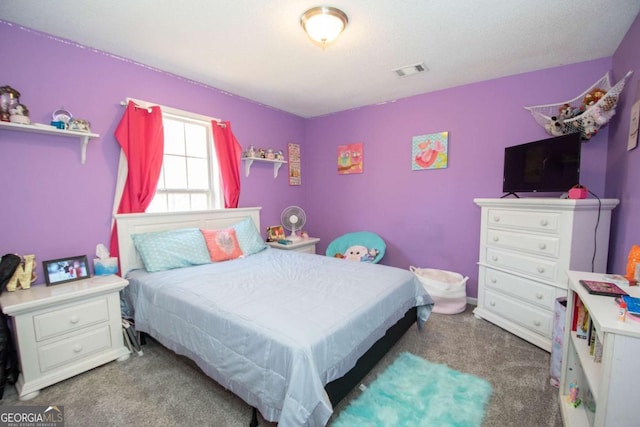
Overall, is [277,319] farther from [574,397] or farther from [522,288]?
[522,288]

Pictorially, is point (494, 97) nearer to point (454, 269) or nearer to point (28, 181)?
point (454, 269)

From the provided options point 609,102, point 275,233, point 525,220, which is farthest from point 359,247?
point 609,102

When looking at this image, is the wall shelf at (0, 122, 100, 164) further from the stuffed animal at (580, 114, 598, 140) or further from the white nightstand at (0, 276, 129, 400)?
the stuffed animal at (580, 114, 598, 140)

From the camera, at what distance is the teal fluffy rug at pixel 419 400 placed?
1.56 m

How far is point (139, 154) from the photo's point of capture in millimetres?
2555

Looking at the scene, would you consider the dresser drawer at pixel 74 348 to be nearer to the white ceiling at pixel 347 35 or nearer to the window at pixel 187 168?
the window at pixel 187 168

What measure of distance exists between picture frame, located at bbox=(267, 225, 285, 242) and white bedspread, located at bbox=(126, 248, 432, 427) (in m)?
1.28

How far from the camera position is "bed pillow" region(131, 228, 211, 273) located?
2.43m

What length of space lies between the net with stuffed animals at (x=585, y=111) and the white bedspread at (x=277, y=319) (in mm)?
1882

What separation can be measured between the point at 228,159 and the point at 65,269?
1824 millimetres

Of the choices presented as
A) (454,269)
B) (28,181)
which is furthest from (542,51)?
A: (28,181)

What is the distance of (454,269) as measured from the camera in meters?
3.35

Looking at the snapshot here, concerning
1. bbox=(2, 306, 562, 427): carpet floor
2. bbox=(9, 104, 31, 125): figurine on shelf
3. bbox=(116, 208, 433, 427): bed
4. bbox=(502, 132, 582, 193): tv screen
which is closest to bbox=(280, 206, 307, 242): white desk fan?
bbox=(116, 208, 433, 427): bed

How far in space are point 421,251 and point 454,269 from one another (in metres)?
0.43
